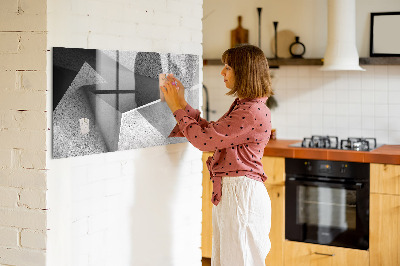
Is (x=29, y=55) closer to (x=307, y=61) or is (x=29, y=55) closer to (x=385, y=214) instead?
(x=385, y=214)

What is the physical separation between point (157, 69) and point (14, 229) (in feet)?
3.24

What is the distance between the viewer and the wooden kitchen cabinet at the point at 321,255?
14.0 feet

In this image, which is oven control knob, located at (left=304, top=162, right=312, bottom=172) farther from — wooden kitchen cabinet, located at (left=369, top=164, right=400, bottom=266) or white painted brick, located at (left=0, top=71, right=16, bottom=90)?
white painted brick, located at (left=0, top=71, right=16, bottom=90)

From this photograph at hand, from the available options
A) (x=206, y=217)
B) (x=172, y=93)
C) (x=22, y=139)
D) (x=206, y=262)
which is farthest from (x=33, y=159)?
(x=206, y=262)

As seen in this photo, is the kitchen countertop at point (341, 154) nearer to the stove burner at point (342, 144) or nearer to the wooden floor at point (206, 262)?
the stove burner at point (342, 144)

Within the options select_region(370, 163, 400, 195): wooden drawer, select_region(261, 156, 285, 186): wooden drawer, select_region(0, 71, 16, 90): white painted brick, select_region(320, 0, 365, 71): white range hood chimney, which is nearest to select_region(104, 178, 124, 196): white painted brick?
select_region(0, 71, 16, 90): white painted brick

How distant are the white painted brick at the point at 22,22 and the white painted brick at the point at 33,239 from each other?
766mm

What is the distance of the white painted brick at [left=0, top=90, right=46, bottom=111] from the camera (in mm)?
2258

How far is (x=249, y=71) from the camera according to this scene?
9.00 feet

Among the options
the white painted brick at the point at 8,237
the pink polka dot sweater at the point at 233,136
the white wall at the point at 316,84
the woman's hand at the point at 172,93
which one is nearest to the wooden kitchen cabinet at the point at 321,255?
the white wall at the point at 316,84

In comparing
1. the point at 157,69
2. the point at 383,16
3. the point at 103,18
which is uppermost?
the point at 383,16

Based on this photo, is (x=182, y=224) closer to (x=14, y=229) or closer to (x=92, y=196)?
(x=92, y=196)

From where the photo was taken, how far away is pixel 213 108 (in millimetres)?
5414

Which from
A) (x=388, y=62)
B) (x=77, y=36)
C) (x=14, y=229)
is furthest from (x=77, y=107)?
(x=388, y=62)
